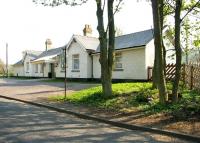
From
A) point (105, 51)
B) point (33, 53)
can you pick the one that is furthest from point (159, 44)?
point (33, 53)

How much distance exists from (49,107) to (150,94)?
4.67 meters

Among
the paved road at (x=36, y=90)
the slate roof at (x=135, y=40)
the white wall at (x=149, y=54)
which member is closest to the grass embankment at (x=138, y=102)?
the paved road at (x=36, y=90)

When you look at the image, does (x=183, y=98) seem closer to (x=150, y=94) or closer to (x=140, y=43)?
(x=150, y=94)

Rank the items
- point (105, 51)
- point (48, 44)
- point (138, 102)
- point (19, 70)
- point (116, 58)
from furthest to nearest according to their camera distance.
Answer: point (19, 70), point (48, 44), point (116, 58), point (105, 51), point (138, 102)

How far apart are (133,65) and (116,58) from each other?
8.84 feet

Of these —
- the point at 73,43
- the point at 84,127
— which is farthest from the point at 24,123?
the point at 73,43

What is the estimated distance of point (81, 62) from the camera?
37.0 m

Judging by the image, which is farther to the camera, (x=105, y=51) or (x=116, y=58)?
(x=116, y=58)

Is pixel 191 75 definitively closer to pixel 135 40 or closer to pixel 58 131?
pixel 58 131

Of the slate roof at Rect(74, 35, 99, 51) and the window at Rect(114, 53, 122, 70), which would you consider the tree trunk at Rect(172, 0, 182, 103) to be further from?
the slate roof at Rect(74, 35, 99, 51)

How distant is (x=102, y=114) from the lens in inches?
531

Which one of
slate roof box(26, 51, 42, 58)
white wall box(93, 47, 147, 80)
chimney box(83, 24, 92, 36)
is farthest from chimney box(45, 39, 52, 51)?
white wall box(93, 47, 147, 80)

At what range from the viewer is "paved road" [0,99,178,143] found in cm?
898

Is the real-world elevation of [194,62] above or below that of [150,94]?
above
